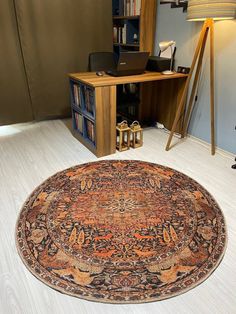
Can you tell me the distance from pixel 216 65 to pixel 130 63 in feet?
2.79

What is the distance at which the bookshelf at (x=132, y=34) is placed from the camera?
113 inches

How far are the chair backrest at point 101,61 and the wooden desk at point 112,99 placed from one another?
0.50 m

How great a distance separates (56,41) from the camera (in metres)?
3.02

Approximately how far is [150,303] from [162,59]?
236cm

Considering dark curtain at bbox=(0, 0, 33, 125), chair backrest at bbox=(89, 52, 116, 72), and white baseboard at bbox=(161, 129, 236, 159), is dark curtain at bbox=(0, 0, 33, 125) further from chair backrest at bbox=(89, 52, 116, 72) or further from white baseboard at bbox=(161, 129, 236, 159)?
white baseboard at bbox=(161, 129, 236, 159)

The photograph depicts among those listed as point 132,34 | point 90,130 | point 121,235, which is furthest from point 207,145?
point 132,34

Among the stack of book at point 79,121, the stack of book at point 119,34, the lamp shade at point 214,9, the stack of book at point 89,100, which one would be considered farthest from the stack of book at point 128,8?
the stack of book at point 79,121

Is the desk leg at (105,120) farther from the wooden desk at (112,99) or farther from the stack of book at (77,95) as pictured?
the stack of book at (77,95)

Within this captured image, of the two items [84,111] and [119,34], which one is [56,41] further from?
[84,111]

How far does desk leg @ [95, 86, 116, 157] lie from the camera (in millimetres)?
2236

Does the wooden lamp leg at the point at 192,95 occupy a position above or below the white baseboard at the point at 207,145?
above

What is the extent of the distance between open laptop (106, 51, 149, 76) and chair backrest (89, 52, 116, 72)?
2.19 ft

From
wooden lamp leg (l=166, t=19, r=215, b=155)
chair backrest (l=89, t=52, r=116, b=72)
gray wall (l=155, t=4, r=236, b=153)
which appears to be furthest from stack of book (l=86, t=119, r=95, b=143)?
gray wall (l=155, t=4, r=236, b=153)

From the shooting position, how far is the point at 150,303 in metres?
1.18
